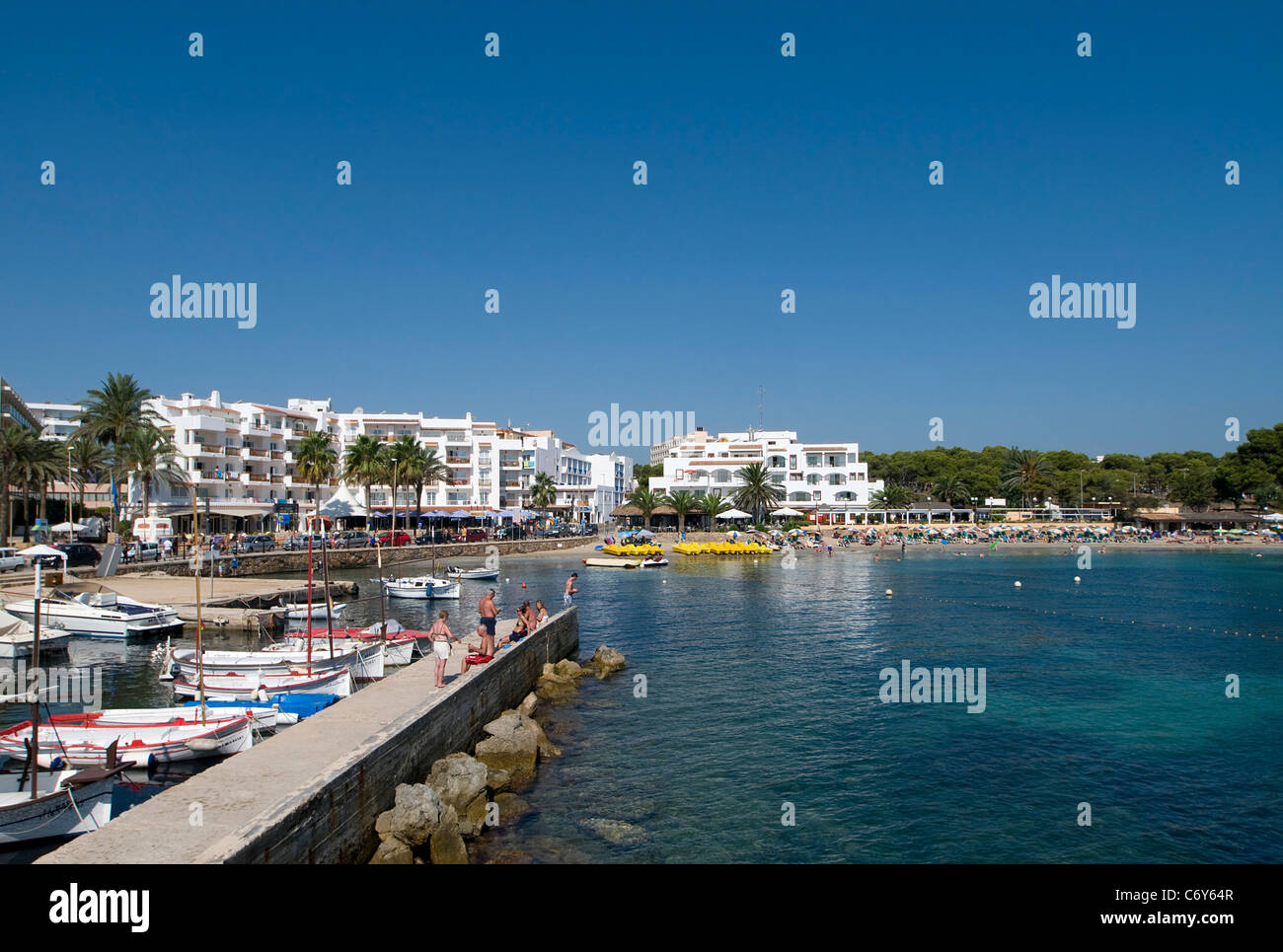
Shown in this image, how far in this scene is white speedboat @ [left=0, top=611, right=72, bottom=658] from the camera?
3028cm

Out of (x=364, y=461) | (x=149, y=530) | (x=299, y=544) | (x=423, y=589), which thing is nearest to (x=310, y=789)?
(x=423, y=589)

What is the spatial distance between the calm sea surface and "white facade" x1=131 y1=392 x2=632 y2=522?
41.0 meters

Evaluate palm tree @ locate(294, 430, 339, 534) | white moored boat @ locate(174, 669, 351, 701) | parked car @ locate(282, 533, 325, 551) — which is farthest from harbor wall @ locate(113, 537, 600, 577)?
white moored boat @ locate(174, 669, 351, 701)

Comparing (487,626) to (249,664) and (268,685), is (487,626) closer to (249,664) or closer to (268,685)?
(268,685)

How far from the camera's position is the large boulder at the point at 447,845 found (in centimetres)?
1316

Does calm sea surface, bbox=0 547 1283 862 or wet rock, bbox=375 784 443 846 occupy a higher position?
wet rock, bbox=375 784 443 846

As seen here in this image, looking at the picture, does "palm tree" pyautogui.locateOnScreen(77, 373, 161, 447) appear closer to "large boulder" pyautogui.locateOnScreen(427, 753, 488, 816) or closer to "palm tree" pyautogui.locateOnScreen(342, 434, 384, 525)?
"palm tree" pyautogui.locateOnScreen(342, 434, 384, 525)

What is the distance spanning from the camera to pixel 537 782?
58.6 feet

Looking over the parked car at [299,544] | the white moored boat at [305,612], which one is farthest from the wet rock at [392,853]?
the parked car at [299,544]

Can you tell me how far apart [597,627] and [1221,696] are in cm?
2365

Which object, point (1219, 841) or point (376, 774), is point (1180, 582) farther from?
point (376, 774)

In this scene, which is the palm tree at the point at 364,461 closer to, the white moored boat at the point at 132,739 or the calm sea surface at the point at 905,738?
the calm sea surface at the point at 905,738

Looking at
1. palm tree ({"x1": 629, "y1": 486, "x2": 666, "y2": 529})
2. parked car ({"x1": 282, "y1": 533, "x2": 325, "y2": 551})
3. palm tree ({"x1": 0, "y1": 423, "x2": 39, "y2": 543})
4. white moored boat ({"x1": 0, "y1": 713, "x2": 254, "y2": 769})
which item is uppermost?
palm tree ({"x1": 0, "y1": 423, "x2": 39, "y2": 543})
